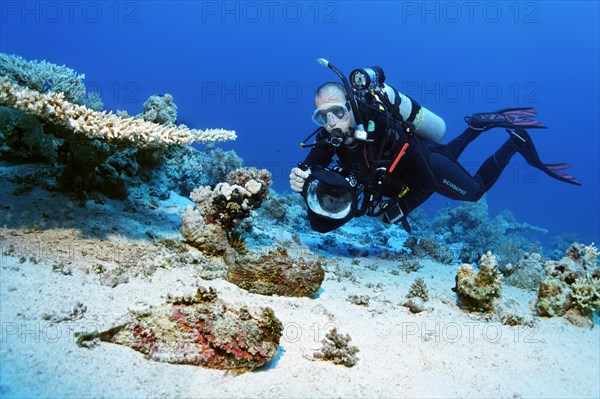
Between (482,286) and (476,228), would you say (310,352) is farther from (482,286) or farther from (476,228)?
(476,228)

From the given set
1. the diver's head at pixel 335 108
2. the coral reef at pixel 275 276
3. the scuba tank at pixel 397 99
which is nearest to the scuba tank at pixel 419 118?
the scuba tank at pixel 397 99

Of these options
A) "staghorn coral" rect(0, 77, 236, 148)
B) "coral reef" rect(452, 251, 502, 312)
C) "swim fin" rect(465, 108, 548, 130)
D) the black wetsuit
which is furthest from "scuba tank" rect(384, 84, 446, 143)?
"staghorn coral" rect(0, 77, 236, 148)

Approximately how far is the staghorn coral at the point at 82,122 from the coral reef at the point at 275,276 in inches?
64.0

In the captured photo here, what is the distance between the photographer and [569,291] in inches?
175

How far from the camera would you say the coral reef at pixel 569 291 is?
4.29m

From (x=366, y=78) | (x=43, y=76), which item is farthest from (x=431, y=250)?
(x=43, y=76)

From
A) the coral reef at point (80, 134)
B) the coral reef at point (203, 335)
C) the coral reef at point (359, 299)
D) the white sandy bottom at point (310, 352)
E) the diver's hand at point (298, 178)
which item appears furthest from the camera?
the diver's hand at point (298, 178)

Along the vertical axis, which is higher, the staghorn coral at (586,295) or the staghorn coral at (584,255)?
the staghorn coral at (584,255)

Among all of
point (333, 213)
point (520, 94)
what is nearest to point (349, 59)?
point (520, 94)

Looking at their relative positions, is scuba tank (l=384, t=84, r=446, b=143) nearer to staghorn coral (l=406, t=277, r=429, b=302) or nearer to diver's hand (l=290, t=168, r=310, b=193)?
diver's hand (l=290, t=168, r=310, b=193)

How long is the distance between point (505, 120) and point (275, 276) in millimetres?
7280

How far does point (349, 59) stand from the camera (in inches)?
4557

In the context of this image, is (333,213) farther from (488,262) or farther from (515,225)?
(515,225)

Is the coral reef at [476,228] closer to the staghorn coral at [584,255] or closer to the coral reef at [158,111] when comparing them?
the staghorn coral at [584,255]
